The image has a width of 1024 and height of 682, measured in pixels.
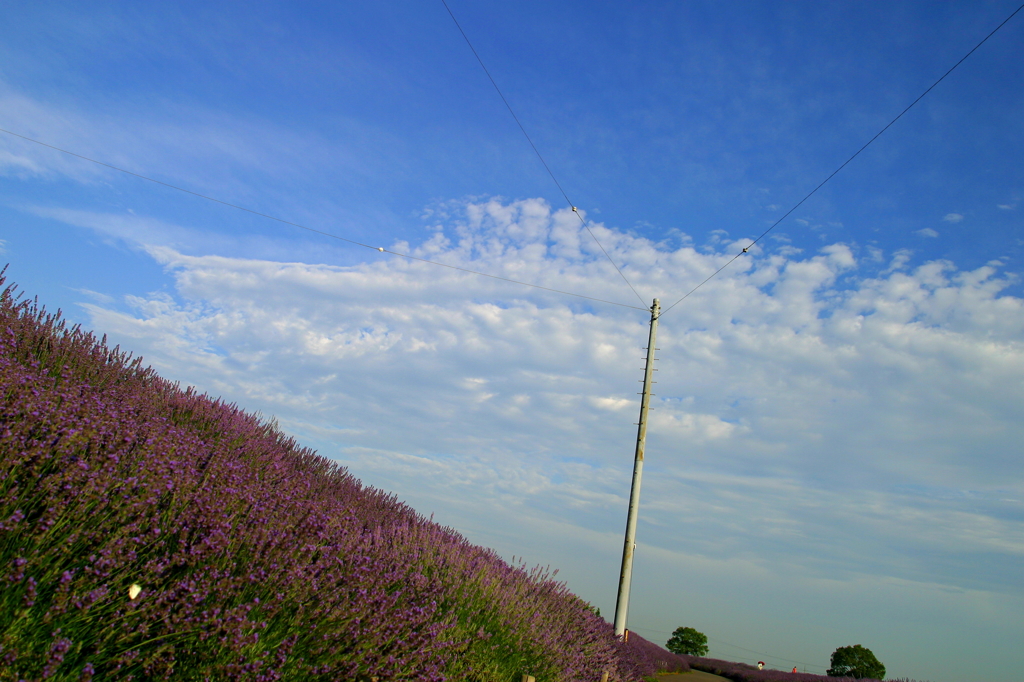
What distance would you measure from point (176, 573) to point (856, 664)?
19.4m

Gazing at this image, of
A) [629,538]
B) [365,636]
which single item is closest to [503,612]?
[365,636]

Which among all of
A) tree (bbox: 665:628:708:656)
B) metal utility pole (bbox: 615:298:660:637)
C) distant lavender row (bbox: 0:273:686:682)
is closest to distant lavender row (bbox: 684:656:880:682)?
tree (bbox: 665:628:708:656)

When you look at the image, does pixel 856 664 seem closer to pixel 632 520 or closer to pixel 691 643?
pixel 691 643

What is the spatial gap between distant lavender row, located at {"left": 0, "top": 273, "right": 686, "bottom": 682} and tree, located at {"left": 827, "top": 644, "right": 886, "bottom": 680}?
16.1 metres

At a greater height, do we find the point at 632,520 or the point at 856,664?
the point at 632,520

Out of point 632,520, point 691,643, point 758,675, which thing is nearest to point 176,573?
point 632,520

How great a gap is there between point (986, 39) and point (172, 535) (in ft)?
27.7

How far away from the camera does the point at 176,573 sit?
2.74m

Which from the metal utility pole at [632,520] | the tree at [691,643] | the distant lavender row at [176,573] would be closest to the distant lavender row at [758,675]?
the tree at [691,643]

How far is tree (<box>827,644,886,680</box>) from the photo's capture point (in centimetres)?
1673

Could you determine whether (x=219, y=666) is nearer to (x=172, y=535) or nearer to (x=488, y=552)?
(x=172, y=535)

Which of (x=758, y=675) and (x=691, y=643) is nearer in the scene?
(x=758, y=675)

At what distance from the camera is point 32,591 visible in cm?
191

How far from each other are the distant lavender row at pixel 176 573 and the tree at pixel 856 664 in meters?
16.1
